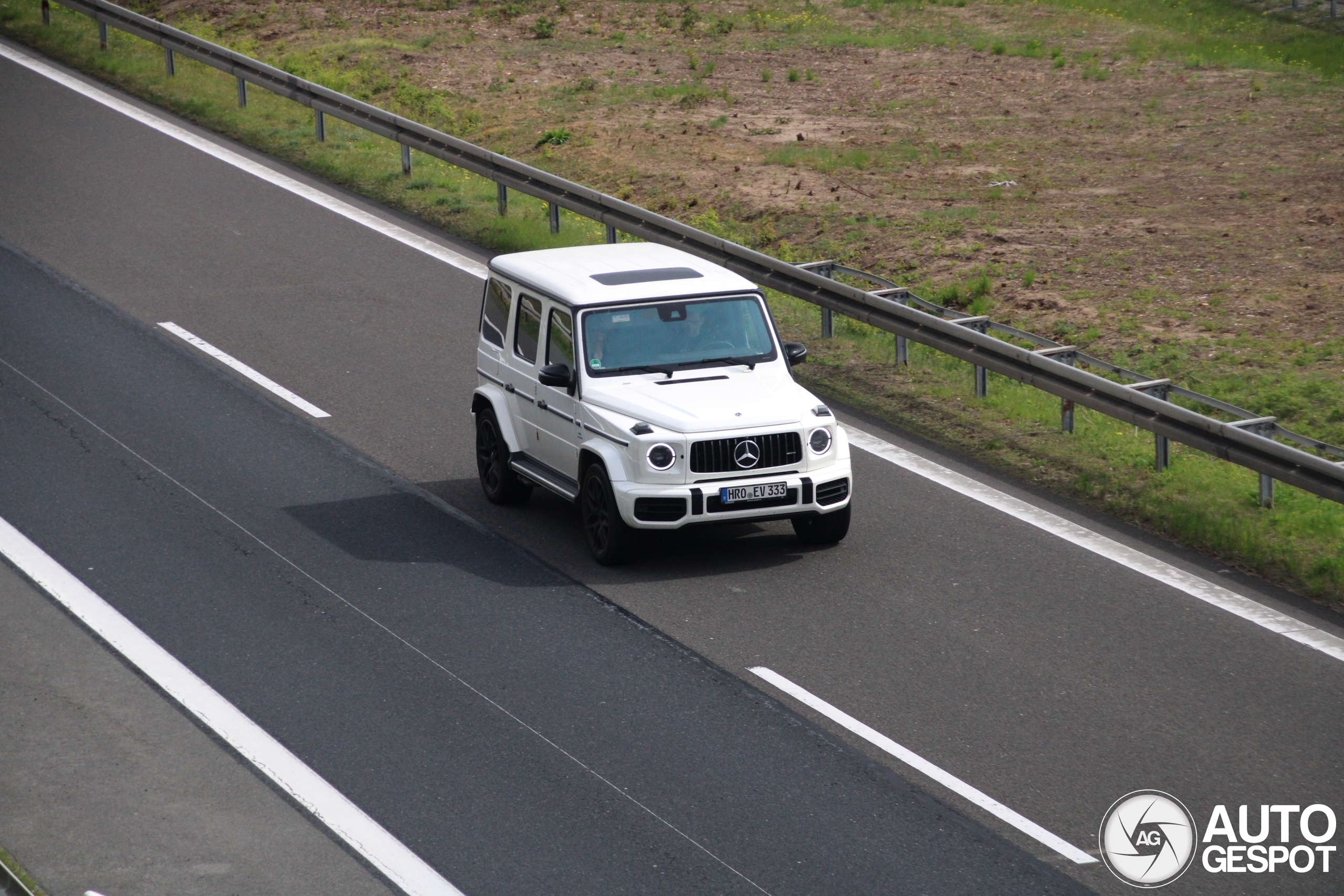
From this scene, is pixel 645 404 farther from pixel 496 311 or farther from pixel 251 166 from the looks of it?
pixel 251 166

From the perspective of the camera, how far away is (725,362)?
11922mm

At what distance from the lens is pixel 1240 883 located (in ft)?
24.2

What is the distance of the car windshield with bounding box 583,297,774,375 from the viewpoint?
11789 millimetres

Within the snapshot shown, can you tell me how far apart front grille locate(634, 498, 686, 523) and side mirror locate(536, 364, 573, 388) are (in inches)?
46.3

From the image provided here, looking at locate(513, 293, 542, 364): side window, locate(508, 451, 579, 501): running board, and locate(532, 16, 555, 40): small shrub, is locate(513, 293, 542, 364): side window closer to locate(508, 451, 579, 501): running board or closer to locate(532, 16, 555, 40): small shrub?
locate(508, 451, 579, 501): running board

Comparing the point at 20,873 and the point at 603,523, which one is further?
the point at 603,523

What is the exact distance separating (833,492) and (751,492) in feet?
1.99

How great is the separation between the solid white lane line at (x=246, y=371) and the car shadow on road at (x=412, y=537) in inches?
90.5

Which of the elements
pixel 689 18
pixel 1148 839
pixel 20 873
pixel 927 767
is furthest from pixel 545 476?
pixel 689 18

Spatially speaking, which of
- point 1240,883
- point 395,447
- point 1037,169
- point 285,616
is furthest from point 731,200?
point 1240,883

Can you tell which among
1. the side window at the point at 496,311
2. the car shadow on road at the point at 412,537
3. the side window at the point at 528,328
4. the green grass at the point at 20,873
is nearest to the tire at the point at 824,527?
the car shadow on road at the point at 412,537

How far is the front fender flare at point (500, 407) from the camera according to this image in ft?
40.8

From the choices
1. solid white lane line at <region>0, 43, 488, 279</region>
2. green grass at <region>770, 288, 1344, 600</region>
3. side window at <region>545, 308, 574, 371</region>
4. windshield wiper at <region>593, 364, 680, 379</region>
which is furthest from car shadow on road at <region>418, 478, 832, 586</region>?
solid white lane line at <region>0, 43, 488, 279</region>

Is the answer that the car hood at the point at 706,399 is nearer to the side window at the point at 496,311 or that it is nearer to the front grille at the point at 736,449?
the front grille at the point at 736,449
